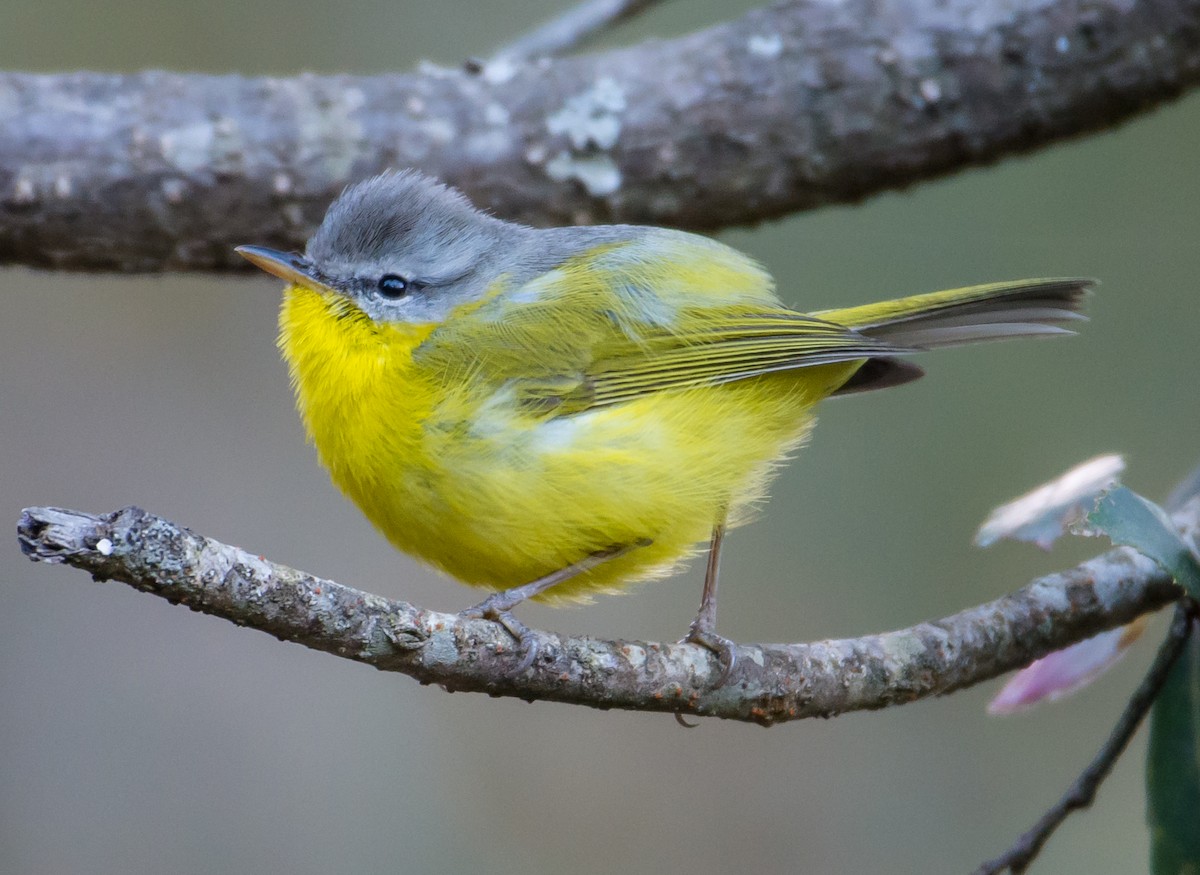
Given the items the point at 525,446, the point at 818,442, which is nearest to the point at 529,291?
the point at 525,446

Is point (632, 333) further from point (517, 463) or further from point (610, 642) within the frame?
point (610, 642)

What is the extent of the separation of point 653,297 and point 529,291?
1.14ft

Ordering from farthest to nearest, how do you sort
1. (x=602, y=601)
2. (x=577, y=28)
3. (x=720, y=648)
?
(x=602, y=601), (x=577, y=28), (x=720, y=648)

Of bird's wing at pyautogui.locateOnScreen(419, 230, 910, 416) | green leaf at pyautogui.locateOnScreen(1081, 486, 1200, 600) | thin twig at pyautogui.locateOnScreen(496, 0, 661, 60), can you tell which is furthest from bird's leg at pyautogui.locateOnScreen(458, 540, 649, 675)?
thin twig at pyautogui.locateOnScreen(496, 0, 661, 60)

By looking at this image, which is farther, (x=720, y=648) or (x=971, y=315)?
(x=971, y=315)

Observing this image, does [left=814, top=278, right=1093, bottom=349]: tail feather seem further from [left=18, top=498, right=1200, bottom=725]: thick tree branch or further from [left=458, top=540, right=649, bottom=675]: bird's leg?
[left=458, top=540, right=649, bottom=675]: bird's leg

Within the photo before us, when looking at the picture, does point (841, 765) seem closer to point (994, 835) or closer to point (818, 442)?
point (994, 835)

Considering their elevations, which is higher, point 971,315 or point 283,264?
point 283,264

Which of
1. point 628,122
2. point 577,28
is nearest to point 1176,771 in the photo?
point 628,122

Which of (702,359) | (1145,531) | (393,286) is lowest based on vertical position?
(1145,531)

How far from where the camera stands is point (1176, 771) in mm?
2779

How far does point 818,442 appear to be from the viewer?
265 inches

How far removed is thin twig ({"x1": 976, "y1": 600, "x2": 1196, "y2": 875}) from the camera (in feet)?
8.81

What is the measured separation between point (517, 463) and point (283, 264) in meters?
0.89
